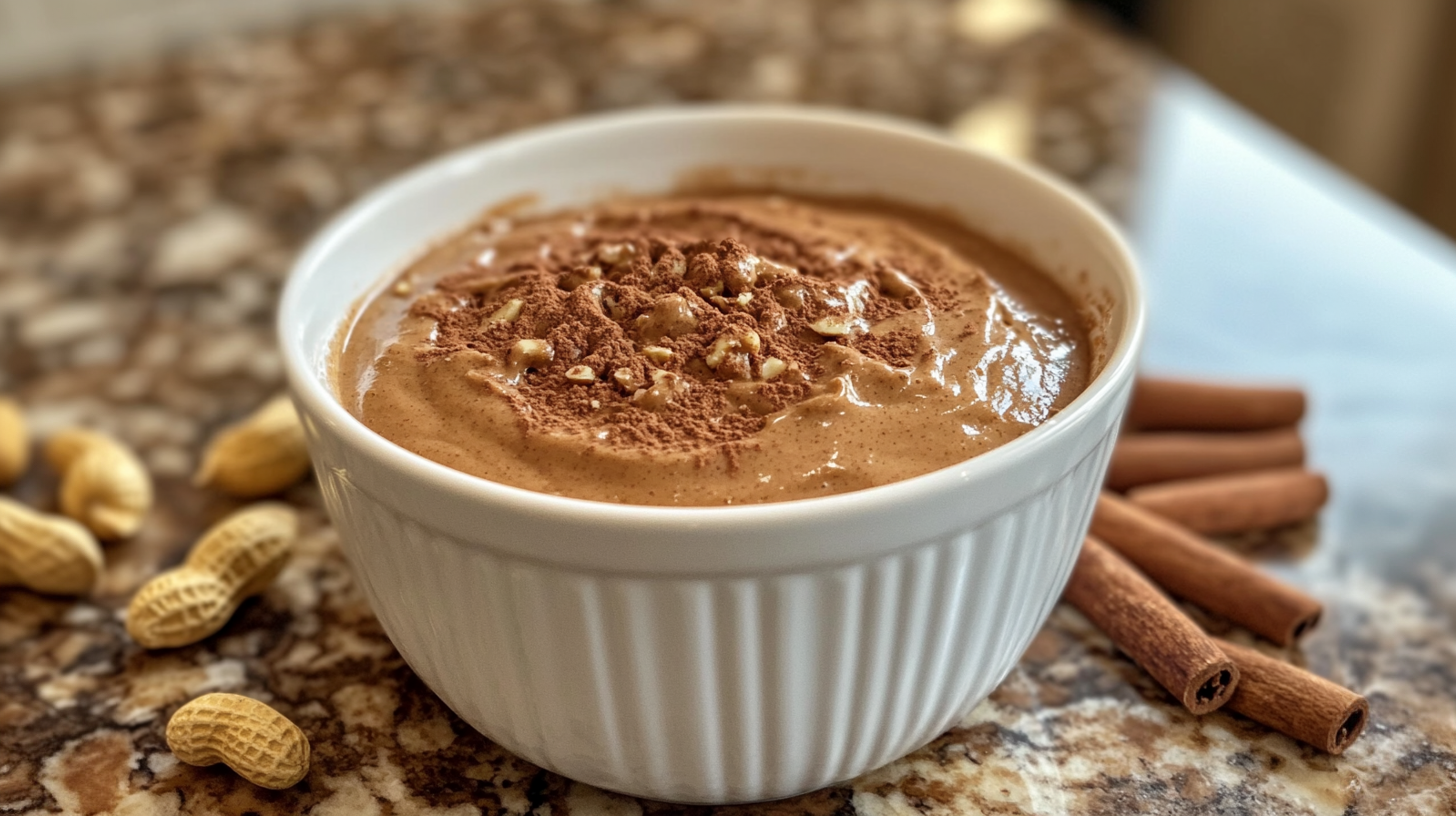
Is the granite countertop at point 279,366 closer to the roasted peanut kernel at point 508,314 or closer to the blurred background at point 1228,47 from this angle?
the blurred background at point 1228,47

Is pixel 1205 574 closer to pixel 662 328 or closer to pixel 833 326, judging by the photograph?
pixel 833 326

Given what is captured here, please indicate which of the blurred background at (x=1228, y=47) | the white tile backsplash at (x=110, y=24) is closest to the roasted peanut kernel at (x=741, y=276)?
the blurred background at (x=1228, y=47)

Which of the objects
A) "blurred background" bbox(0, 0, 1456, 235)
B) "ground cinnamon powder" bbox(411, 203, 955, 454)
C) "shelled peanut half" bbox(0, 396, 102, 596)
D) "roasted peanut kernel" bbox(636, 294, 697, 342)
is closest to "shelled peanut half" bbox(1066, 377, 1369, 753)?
"ground cinnamon powder" bbox(411, 203, 955, 454)

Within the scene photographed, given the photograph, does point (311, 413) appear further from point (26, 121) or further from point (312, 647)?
point (26, 121)

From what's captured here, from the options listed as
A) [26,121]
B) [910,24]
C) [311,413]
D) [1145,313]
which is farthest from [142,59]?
[1145,313]

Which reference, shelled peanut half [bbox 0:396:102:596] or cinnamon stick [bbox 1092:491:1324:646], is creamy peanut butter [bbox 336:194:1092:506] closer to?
cinnamon stick [bbox 1092:491:1324:646]

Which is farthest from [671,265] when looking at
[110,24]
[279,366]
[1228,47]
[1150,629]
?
[1228,47]
